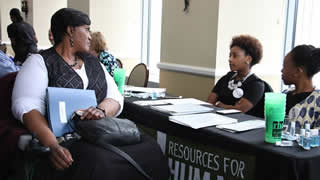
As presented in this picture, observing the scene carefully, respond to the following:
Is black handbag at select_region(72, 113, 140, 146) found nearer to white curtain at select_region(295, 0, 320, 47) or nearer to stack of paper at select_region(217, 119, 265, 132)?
stack of paper at select_region(217, 119, 265, 132)

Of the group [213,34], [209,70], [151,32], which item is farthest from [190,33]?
[151,32]

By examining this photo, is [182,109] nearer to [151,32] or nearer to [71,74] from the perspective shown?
[71,74]

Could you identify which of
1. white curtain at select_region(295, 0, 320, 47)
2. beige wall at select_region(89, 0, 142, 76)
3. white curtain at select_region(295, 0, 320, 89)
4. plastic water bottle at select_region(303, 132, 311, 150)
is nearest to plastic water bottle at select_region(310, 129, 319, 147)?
plastic water bottle at select_region(303, 132, 311, 150)

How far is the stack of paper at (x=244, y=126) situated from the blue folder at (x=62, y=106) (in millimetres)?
705

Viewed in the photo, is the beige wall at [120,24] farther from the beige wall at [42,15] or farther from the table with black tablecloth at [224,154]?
the table with black tablecloth at [224,154]

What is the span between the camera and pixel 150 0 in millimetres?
5477

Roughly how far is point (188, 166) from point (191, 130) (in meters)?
0.19

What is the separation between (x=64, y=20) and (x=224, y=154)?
1032 millimetres

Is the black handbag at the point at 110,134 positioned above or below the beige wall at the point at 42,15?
below

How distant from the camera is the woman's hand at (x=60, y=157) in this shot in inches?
59.3

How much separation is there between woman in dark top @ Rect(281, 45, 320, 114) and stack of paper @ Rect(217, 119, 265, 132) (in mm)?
410

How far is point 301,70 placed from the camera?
2041 mm

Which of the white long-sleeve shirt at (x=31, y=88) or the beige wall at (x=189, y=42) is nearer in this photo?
the white long-sleeve shirt at (x=31, y=88)

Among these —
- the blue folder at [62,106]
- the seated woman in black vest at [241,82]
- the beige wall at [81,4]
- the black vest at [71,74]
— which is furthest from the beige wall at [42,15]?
the blue folder at [62,106]
